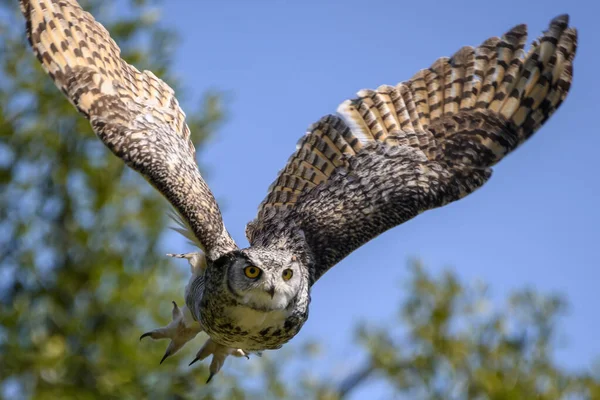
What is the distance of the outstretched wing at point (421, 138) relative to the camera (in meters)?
6.39

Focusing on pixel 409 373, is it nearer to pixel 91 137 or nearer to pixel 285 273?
pixel 91 137

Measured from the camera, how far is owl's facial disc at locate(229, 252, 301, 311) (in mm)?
4910

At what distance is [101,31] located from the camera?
6629 millimetres

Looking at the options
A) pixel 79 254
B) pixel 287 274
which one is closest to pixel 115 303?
pixel 79 254

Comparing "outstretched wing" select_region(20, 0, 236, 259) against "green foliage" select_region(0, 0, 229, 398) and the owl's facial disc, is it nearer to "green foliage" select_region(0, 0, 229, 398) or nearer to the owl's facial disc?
the owl's facial disc

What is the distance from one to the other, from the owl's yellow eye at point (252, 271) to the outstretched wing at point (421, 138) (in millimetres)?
1342

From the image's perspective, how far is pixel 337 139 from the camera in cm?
681

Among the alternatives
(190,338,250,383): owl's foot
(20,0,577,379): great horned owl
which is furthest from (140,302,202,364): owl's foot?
(190,338,250,383): owl's foot

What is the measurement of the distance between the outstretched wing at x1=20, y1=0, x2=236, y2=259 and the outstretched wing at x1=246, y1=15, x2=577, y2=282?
2.50 feet

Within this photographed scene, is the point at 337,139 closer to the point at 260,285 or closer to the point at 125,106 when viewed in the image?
the point at 125,106

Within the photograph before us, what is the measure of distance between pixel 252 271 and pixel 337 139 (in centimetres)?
212

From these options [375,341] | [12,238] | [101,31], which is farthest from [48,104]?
[101,31]

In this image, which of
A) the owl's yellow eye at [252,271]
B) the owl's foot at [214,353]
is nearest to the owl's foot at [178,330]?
the owl's foot at [214,353]

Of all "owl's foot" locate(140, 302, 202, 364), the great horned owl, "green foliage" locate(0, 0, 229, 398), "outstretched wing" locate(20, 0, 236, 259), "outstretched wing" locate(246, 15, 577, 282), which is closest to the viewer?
"outstretched wing" locate(20, 0, 236, 259)
